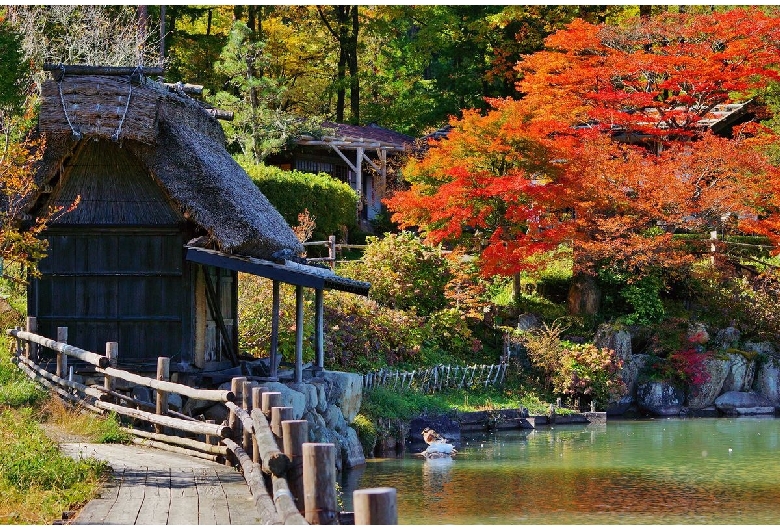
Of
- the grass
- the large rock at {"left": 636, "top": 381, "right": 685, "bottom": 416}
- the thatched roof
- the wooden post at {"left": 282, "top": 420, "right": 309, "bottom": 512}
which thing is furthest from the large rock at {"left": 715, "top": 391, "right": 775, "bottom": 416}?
the wooden post at {"left": 282, "top": 420, "right": 309, "bottom": 512}

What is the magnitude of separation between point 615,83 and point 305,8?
55.4 feet

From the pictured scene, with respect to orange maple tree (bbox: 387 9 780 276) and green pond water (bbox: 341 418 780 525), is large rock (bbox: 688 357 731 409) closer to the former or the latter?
orange maple tree (bbox: 387 9 780 276)

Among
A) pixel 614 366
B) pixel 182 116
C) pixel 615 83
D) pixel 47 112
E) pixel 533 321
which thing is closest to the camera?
pixel 47 112

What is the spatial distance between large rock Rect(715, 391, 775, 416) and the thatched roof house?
1315 cm

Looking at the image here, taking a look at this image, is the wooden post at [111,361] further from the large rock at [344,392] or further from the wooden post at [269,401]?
the wooden post at [269,401]

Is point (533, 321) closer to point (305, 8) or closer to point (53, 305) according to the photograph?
point (53, 305)

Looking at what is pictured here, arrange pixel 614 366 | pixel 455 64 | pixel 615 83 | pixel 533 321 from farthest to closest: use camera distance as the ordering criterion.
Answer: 1. pixel 455 64
2. pixel 615 83
3. pixel 533 321
4. pixel 614 366

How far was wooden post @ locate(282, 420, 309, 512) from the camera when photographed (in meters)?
7.98

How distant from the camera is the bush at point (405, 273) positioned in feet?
87.8

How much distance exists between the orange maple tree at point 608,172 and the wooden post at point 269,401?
15.9 meters

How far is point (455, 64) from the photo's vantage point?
41.9 meters

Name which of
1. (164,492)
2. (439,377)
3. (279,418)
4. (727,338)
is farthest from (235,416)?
(727,338)

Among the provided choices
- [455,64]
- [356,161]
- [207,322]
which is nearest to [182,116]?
→ [207,322]

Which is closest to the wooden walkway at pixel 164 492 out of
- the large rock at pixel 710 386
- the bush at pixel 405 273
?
the bush at pixel 405 273
